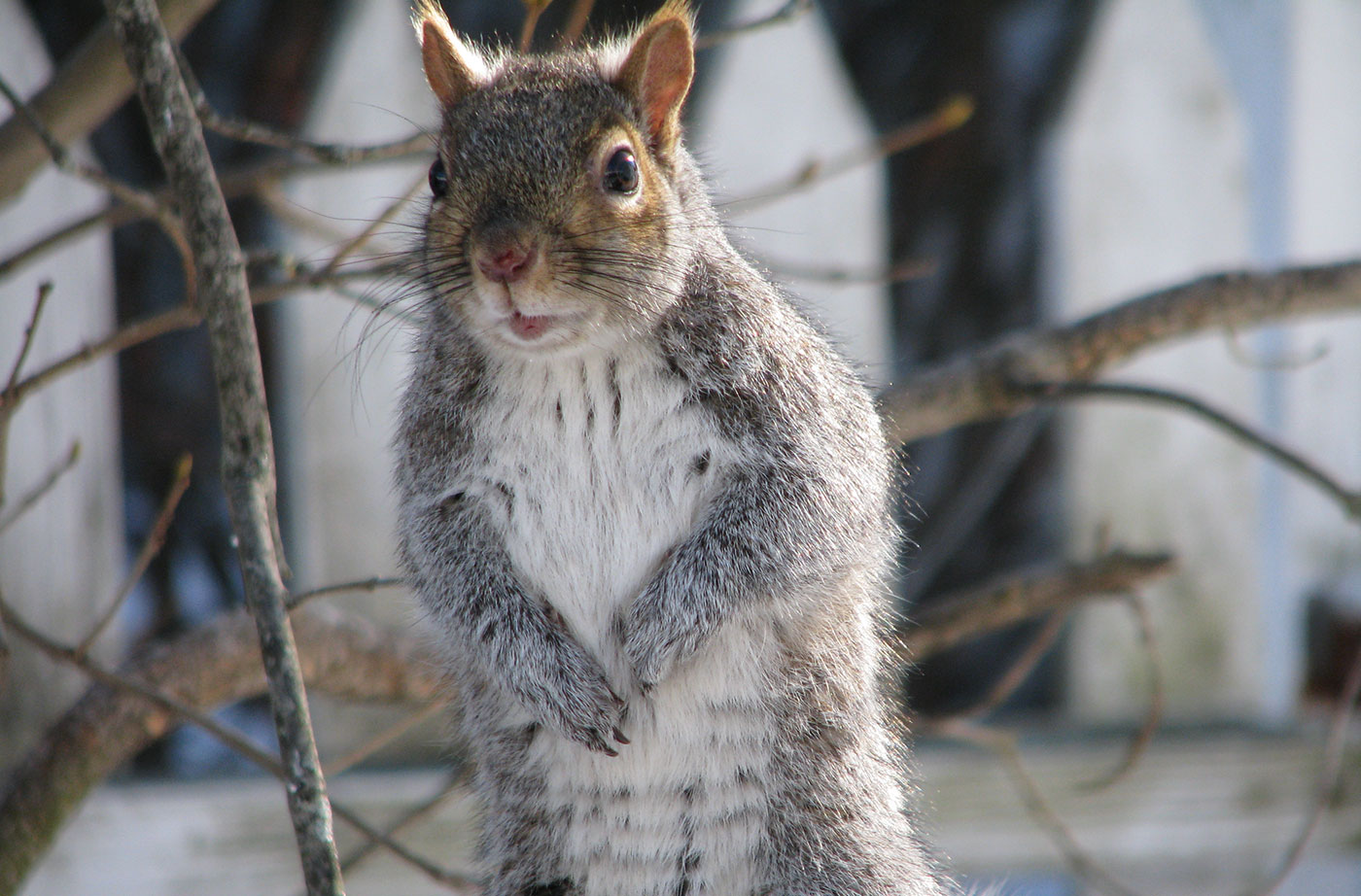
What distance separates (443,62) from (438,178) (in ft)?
0.45

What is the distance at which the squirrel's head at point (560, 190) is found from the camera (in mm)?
1054

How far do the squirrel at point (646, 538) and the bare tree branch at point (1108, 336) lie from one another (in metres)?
0.34

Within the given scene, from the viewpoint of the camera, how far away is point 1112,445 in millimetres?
2682

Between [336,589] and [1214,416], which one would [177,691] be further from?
Answer: [1214,416]

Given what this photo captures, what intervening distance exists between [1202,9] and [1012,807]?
161cm

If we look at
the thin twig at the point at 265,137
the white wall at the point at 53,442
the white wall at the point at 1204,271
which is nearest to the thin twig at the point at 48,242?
the thin twig at the point at 265,137

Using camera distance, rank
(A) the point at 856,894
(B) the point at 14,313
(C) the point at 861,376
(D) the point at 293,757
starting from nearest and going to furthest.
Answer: (D) the point at 293,757 < (A) the point at 856,894 < (C) the point at 861,376 < (B) the point at 14,313

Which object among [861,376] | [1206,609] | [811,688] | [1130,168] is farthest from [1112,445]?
[811,688]

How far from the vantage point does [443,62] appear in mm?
1209

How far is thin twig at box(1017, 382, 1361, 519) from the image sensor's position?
1397mm

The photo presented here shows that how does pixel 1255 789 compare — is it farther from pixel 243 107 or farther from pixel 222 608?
pixel 243 107

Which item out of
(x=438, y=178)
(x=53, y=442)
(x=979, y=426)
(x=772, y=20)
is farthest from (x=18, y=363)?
(x=979, y=426)

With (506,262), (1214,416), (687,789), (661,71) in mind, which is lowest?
(687,789)

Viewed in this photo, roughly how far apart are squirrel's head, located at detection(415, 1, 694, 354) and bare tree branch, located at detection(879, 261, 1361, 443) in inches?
17.7
